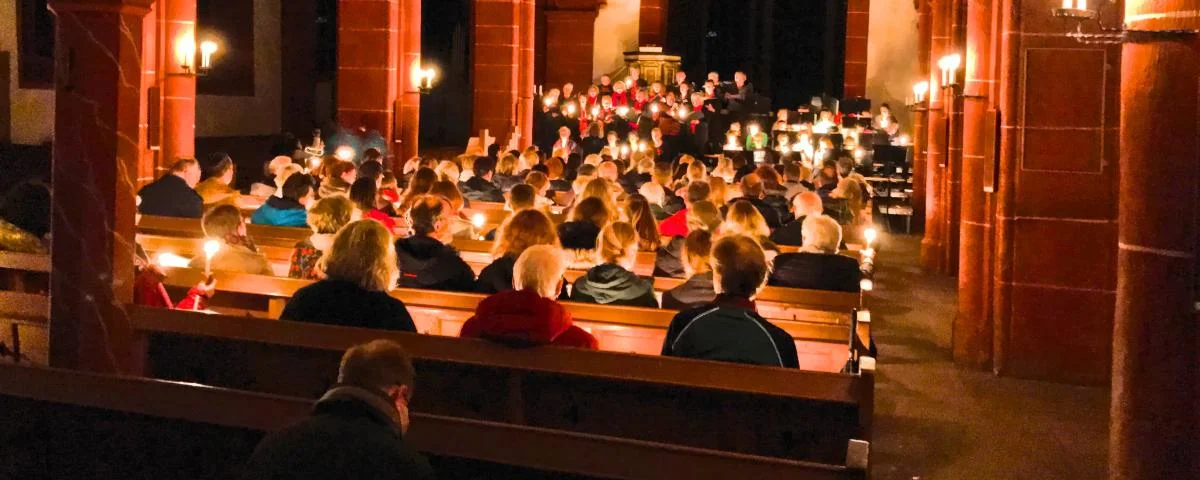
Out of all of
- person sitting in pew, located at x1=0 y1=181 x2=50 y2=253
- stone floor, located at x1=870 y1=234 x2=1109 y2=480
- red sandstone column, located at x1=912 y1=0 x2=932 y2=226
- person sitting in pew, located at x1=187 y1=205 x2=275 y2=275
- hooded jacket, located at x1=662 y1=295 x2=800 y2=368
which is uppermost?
red sandstone column, located at x1=912 y1=0 x2=932 y2=226

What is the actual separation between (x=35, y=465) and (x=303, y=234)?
4.67 metres

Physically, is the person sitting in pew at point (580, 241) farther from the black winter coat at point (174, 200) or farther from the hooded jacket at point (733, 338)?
the black winter coat at point (174, 200)

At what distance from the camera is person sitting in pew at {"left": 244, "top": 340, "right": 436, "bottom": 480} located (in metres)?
2.83

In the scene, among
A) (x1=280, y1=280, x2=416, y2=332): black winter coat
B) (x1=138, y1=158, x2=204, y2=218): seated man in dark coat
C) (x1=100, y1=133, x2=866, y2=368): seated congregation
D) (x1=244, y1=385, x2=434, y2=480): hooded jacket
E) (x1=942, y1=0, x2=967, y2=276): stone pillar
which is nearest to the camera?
(x1=244, y1=385, x2=434, y2=480): hooded jacket

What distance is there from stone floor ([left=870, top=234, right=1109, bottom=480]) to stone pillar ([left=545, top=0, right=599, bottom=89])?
1682 centimetres

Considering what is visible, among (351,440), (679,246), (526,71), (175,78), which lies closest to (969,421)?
(679,246)

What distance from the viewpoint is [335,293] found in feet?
17.7

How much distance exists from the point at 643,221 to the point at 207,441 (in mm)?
4191

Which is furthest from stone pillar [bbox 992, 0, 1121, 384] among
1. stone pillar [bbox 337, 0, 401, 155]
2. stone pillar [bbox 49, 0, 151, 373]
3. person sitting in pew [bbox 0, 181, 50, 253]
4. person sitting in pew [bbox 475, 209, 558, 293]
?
stone pillar [bbox 337, 0, 401, 155]

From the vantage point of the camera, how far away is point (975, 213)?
9.01 m

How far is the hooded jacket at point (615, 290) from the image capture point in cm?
641

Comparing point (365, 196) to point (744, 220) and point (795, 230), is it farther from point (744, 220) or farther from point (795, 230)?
point (795, 230)

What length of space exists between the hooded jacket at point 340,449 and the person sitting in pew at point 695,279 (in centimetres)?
337

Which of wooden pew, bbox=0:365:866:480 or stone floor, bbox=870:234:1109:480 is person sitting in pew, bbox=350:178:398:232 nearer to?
stone floor, bbox=870:234:1109:480
